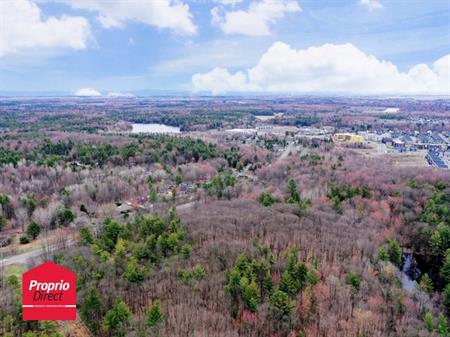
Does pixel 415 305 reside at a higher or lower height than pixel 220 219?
lower

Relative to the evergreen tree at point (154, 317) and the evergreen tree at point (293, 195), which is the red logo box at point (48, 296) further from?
the evergreen tree at point (293, 195)

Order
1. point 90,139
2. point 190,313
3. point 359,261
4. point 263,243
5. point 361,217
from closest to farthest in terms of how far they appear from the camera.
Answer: point 190,313, point 359,261, point 263,243, point 361,217, point 90,139

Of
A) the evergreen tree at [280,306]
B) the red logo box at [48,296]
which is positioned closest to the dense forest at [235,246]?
the evergreen tree at [280,306]

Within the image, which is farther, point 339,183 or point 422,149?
point 422,149

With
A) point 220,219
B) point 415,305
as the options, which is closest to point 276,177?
point 220,219

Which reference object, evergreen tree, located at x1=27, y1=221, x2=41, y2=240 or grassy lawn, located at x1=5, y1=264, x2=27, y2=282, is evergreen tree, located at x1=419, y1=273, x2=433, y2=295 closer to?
grassy lawn, located at x1=5, y1=264, x2=27, y2=282

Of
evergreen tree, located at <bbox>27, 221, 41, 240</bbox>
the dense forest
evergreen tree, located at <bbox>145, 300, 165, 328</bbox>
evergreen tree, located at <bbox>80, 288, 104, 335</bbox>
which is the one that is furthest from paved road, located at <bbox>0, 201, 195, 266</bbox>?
evergreen tree, located at <bbox>145, 300, 165, 328</bbox>

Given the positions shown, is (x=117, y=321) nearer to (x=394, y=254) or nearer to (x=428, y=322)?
(x=428, y=322)

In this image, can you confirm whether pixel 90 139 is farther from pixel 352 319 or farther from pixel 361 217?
pixel 352 319
